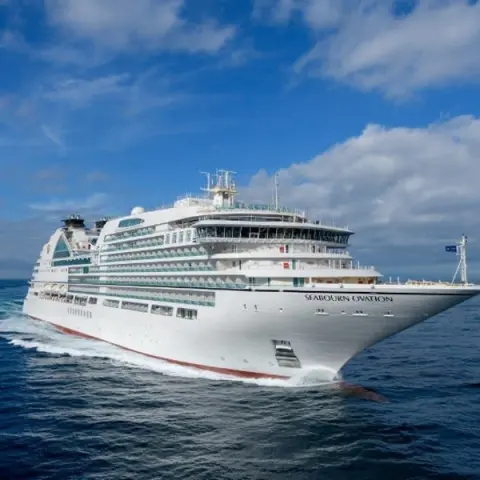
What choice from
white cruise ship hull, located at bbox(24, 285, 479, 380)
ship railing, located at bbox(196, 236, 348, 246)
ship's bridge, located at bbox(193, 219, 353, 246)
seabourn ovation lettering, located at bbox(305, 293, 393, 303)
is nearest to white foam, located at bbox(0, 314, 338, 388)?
white cruise ship hull, located at bbox(24, 285, 479, 380)

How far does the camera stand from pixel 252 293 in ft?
95.9

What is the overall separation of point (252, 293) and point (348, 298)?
5869 mm

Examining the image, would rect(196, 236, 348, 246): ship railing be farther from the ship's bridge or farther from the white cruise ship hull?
the white cruise ship hull

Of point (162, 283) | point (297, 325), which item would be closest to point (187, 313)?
point (162, 283)

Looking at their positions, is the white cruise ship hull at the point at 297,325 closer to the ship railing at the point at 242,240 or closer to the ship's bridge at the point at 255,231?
the ship railing at the point at 242,240

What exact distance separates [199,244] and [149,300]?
8.99 metres

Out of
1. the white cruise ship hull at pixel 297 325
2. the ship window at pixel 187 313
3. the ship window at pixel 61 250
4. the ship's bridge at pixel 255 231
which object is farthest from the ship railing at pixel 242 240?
the ship window at pixel 61 250

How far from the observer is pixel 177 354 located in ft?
114

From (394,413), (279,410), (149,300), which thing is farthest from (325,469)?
(149,300)

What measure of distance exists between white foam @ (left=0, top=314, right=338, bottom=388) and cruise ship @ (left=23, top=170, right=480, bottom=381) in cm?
44

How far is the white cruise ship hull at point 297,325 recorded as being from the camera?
2667 cm

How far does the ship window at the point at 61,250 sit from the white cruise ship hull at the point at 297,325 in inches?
1264

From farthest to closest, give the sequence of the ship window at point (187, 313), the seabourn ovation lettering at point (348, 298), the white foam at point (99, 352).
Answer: the ship window at point (187, 313)
the white foam at point (99, 352)
the seabourn ovation lettering at point (348, 298)

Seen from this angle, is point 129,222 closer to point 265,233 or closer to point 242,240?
point 242,240
